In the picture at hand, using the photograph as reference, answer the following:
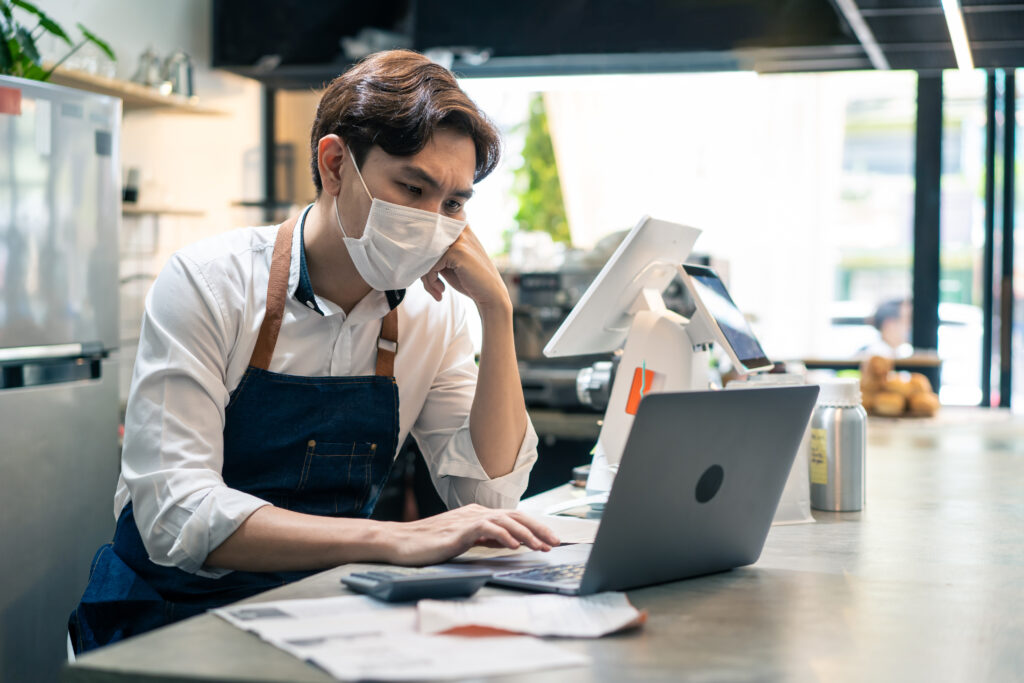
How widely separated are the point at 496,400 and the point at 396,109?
18.0 inches

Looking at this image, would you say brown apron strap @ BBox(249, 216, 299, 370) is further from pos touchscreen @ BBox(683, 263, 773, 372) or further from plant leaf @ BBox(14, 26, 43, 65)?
plant leaf @ BBox(14, 26, 43, 65)

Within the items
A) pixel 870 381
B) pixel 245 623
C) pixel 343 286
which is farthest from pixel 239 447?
pixel 870 381

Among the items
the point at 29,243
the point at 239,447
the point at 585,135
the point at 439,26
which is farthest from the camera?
the point at 585,135

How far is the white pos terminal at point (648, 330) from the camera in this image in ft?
5.09

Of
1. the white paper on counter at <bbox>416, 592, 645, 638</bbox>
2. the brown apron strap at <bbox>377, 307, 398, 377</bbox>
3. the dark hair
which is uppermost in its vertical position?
the dark hair

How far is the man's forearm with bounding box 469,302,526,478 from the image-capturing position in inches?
61.0

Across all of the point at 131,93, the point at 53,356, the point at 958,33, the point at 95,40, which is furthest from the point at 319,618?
the point at 131,93

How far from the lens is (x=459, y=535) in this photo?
1.13 meters

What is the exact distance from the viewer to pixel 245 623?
0.88m

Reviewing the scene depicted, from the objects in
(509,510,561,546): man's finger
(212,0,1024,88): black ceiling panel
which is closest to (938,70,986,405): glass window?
(212,0,1024,88): black ceiling panel

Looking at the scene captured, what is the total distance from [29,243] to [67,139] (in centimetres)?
30

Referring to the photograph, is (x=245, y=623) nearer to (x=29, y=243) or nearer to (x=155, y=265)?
(x=29, y=243)

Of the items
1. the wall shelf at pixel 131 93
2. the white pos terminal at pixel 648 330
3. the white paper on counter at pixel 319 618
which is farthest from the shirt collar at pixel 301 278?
the wall shelf at pixel 131 93

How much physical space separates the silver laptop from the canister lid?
43 cm
